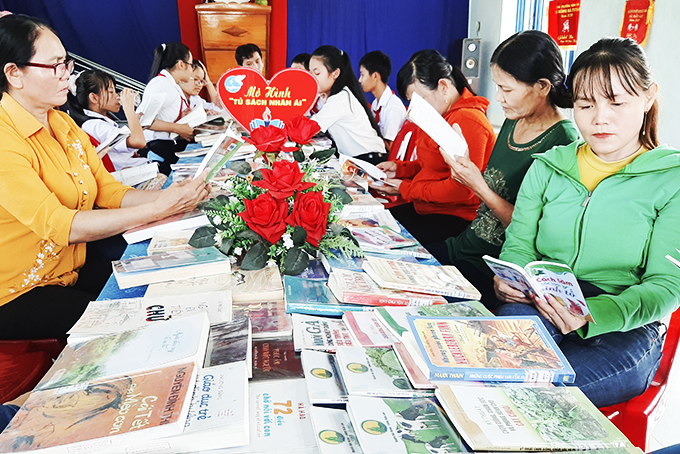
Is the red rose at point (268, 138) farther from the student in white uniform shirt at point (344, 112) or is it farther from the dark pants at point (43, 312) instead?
the student in white uniform shirt at point (344, 112)

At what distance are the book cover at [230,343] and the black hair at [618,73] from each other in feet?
3.46

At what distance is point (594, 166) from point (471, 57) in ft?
20.7

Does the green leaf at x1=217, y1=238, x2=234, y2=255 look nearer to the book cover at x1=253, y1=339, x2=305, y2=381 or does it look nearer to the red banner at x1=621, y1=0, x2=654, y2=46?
the book cover at x1=253, y1=339, x2=305, y2=381

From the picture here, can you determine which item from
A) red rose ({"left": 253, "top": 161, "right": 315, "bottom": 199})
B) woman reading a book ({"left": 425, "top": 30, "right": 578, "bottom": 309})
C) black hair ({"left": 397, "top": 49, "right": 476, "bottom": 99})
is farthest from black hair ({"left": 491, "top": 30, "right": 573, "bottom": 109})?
red rose ({"left": 253, "top": 161, "right": 315, "bottom": 199})

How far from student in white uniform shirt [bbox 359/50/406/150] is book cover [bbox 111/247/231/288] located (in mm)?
3068

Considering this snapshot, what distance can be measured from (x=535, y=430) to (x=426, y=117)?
1159 mm

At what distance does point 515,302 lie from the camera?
4.28 ft

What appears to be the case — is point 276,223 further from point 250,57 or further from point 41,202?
point 250,57

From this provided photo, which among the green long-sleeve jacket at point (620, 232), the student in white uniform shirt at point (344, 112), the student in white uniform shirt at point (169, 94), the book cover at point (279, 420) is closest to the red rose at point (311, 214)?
the book cover at point (279, 420)

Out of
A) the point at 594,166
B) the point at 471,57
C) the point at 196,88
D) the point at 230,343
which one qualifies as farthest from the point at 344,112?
the point at 471,57

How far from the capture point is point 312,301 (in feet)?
3.63

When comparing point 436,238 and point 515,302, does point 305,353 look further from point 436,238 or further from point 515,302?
point 436,238

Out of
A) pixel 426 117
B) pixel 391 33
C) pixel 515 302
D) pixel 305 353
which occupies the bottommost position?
pixel 515 302

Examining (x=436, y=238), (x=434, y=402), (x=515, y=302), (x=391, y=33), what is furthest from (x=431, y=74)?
(x=391, y=33)
